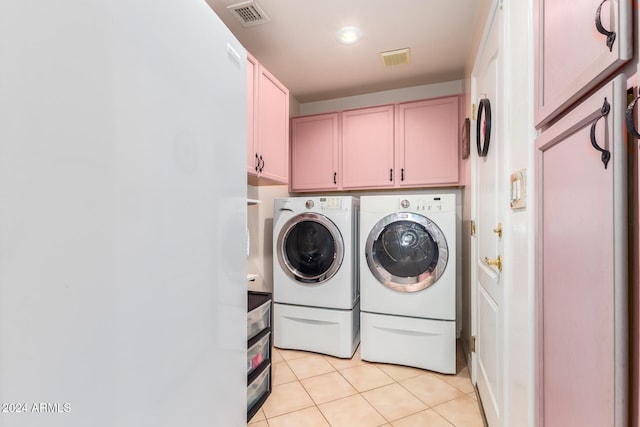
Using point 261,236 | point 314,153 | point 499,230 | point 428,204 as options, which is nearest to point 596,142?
point 499,230

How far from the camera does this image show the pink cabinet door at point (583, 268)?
1.71 ft

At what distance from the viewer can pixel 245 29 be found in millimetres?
2053

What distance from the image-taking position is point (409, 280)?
7.36 feet

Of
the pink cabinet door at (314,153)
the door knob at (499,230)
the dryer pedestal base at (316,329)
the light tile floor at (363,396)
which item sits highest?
the pink cabinet door at (314,153)

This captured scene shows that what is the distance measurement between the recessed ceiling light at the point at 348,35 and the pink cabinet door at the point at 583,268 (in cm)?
162

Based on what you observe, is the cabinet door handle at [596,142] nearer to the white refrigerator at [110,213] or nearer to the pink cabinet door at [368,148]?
the white refrigerator at [110,213]

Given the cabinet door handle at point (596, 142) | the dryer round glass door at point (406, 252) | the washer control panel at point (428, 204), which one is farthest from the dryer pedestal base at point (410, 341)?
the cabinet door handle at point (596, 142)

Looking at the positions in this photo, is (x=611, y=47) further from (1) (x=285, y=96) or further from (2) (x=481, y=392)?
(1) (x=285, y=96)

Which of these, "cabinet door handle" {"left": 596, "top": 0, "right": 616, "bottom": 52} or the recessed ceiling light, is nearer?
"cabinet door handle" {"left": 596, "top": 0, "right": 616, "bottom": 52}

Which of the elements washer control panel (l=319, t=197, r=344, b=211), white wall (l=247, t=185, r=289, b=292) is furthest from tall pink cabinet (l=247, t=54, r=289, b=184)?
white wall (l=247, t=185, r=289, b=292)

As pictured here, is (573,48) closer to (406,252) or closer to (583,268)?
(583,268)

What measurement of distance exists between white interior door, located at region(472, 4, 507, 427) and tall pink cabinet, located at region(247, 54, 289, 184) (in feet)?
4.37

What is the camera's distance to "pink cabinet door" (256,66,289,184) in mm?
1984

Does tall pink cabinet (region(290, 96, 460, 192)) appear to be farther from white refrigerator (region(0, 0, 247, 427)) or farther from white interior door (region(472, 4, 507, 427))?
white refrigerator (region(0, 0, 247, 427))
